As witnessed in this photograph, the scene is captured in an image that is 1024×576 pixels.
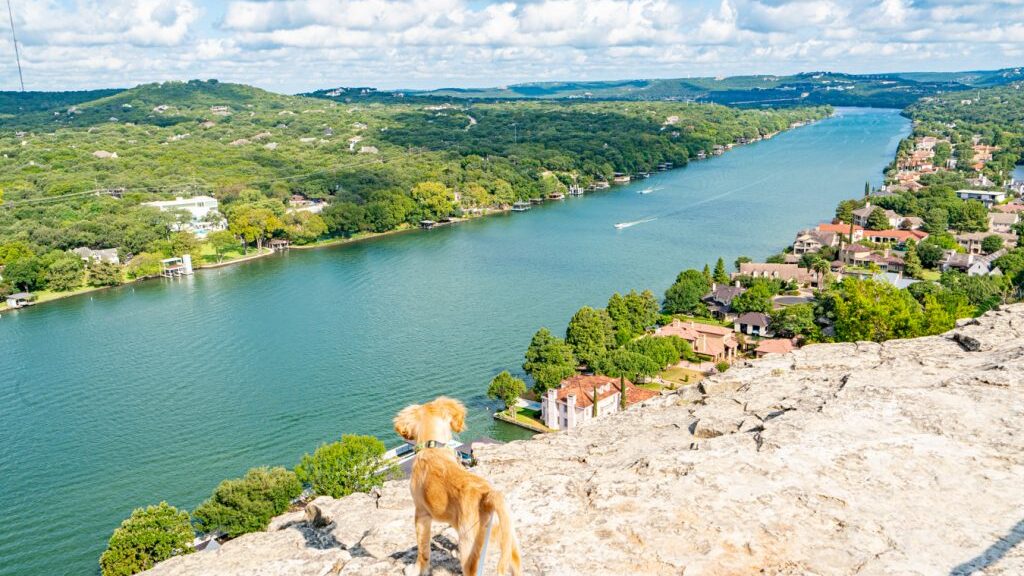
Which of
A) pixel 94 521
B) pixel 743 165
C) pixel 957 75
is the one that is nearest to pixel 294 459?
pixel 94 521

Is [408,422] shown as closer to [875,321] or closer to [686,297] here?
[875,321]

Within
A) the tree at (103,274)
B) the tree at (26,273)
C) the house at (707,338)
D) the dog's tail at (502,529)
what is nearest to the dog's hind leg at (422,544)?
the dog's tail at (502,529)

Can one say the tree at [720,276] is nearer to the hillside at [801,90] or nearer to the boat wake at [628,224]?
the boat wake at [628,224]

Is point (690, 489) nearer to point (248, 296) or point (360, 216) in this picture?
point (248, 296)

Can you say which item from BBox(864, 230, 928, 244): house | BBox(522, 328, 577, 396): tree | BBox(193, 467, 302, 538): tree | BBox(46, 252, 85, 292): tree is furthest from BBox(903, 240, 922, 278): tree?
BBox(46, 252, 85, 292): tree

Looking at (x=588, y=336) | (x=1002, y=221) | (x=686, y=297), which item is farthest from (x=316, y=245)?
(x=1002, y=221)

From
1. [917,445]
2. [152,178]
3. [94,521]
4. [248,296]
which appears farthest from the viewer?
[152,178]

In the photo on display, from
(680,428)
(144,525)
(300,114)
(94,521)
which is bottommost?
(94,521)
